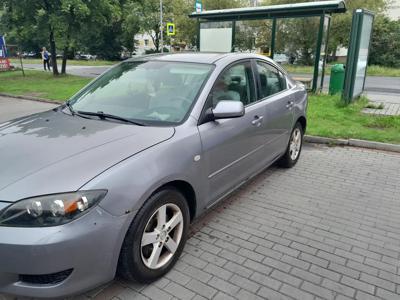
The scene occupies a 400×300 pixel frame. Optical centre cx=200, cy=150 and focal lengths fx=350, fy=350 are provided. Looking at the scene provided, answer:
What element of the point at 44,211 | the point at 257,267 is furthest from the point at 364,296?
the point at 44,211

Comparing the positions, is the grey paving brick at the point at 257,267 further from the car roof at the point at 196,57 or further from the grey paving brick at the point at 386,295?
the car roof at the point at 196,57

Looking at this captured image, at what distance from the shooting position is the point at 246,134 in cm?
364

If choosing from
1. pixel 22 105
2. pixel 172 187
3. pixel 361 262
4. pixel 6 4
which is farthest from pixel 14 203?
pixel 6 4

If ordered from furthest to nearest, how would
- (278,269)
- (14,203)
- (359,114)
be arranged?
(359,114)
(278,269)
(14,203)

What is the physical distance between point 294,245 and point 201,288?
1070mm

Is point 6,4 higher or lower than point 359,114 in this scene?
higher

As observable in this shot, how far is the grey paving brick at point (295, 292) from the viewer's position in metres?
2.56

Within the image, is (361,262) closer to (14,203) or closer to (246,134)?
(246,134)

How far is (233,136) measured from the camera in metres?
3.40

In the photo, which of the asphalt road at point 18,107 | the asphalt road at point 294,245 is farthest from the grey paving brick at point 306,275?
the asphalt road at point 18,107

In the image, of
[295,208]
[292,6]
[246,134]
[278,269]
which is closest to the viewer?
[278,269]

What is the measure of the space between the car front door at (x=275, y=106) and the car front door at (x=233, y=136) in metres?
0.18

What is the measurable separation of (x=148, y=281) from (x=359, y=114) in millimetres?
7244

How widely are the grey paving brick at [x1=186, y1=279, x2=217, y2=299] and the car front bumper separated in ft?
2.41
